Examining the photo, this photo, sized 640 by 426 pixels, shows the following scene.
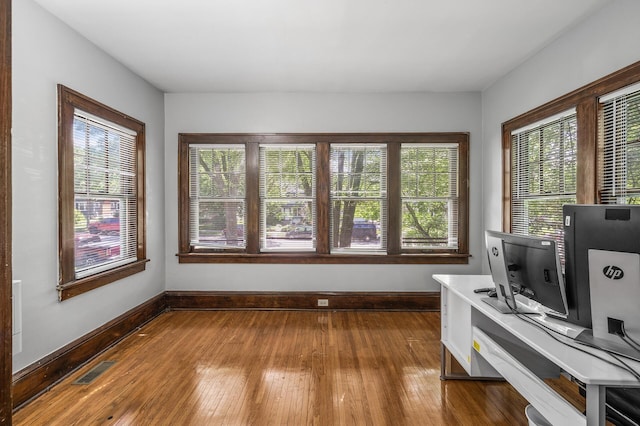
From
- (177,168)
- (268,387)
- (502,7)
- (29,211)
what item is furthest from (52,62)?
(502,7)

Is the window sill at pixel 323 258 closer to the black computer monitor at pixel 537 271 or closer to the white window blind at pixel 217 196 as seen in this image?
Result: the white window blind at pixel 217 196

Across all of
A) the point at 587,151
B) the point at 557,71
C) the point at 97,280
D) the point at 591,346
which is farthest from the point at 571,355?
the point at 97,280

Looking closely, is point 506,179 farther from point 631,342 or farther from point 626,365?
point 626,365

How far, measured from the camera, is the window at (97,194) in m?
2.92

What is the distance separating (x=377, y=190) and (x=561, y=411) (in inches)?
133

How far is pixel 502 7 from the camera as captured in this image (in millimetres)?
2623

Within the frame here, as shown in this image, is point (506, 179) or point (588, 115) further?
point (506, 179)

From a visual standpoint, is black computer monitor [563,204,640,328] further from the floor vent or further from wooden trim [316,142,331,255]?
the floor vent

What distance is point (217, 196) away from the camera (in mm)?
4652

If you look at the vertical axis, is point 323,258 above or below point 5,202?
below

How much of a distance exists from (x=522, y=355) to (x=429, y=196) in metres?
2.87

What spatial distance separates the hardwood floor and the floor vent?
55mm

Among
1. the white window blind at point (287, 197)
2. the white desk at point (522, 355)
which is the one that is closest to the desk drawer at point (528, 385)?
the white desk at point (522, 355)

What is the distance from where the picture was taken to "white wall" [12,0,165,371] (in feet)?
8.13
